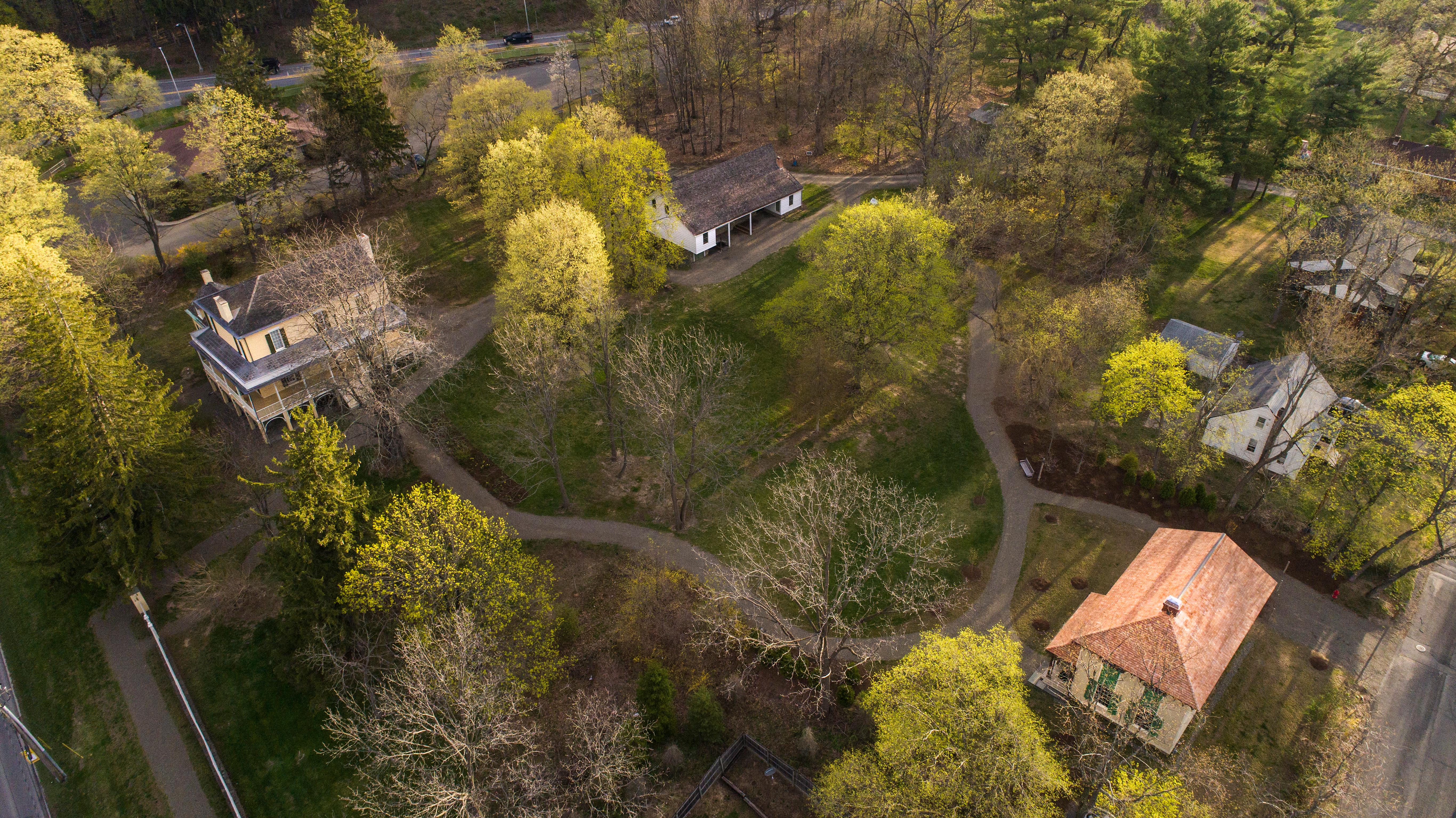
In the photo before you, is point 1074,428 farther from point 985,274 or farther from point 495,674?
point 495,674

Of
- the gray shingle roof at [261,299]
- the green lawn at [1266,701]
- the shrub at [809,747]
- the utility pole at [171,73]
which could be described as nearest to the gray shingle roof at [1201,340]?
the green lawn at [1266,701]

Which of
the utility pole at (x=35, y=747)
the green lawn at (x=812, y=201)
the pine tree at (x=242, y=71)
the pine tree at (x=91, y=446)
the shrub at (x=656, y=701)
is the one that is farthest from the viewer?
the green lawn at (x=812, y=201)

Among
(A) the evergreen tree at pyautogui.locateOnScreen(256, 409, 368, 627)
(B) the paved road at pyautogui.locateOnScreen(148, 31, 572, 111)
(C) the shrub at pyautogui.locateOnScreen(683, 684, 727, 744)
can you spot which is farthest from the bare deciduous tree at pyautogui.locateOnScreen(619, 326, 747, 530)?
(B) the paved road at pyautogui.locateOnScreen(148, 31, 572, 111)

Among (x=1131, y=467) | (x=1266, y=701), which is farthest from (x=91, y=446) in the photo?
(x=1266, y=701)

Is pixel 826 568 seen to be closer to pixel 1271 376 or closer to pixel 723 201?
pixel 1271 376

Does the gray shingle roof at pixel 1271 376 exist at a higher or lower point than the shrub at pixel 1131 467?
higher

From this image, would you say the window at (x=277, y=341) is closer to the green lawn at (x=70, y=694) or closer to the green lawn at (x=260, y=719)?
the green lawn at (x=70, y=694)

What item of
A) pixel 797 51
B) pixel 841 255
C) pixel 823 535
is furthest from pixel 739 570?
pixel 797 51
